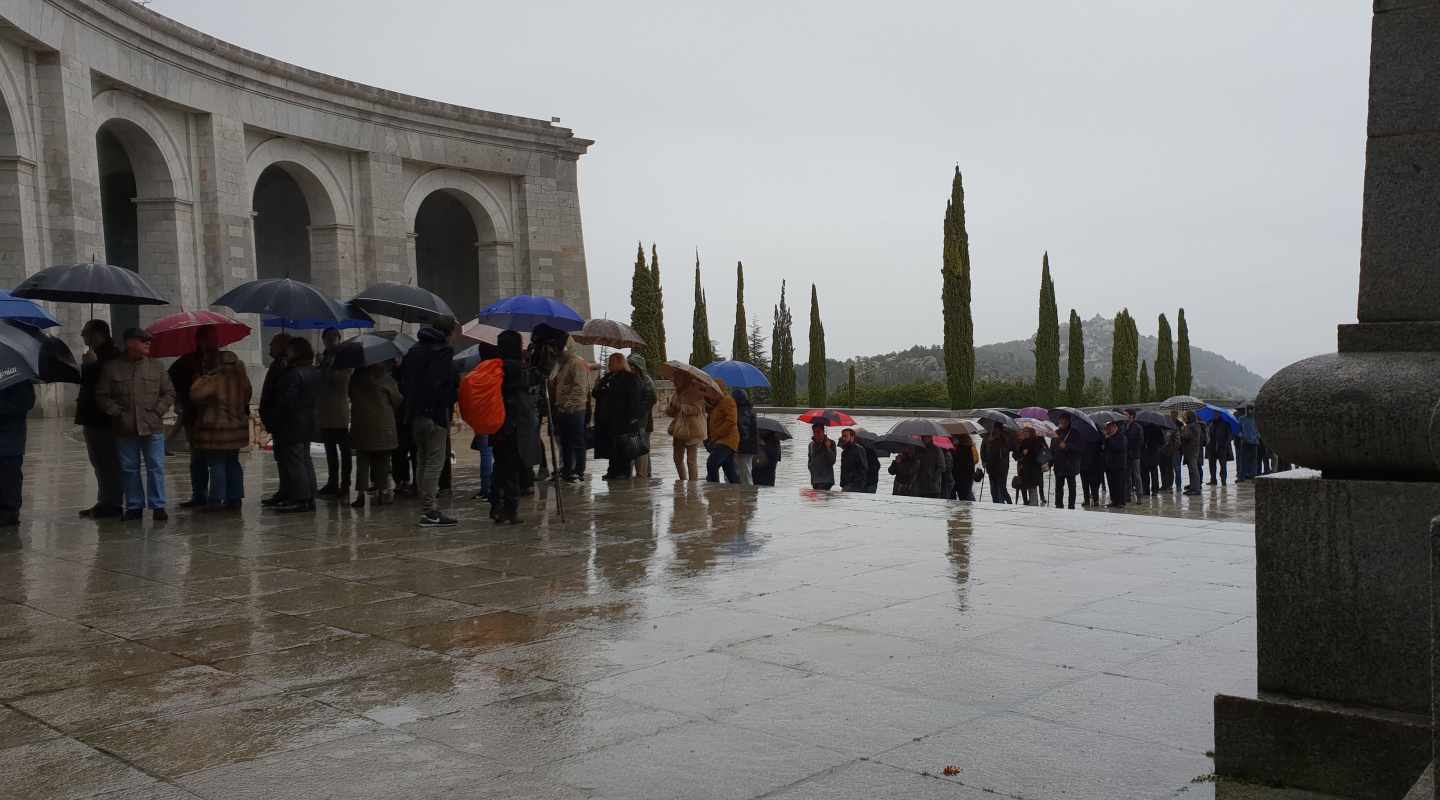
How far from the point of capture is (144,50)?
24.8 meters

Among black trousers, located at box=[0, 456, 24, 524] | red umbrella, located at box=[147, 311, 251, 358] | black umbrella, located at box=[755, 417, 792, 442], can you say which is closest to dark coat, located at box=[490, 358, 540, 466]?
red umbrella, located at box=[147, 311, 251, 358]

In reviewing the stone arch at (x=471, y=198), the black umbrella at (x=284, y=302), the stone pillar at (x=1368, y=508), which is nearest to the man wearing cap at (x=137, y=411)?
the black umbrella at (x=284, y=302)

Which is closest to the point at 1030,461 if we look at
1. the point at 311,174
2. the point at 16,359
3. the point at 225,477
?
the point at 225,477

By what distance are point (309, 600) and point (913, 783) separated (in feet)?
13.4

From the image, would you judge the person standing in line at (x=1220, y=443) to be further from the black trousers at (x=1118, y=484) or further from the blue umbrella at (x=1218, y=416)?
the black trousers at (x=1118, y=484)

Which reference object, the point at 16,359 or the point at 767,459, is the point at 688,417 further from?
the point at 16,359

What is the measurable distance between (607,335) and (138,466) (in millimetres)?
5632

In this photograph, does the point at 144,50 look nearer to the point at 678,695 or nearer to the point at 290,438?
the point at 290,438

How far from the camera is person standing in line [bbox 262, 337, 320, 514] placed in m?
10.5

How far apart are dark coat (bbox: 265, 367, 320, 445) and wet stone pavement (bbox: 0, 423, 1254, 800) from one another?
1.66m

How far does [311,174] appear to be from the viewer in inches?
1192

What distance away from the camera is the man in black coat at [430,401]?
32.1ft

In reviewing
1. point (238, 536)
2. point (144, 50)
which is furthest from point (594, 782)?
point (144, 50)

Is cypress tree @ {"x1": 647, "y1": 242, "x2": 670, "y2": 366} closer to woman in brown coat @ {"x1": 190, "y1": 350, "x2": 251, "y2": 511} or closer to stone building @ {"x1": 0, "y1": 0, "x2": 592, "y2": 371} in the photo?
stone building @ {"x1": 0, "y1": 0, "x2": 592, "y2": 371}
